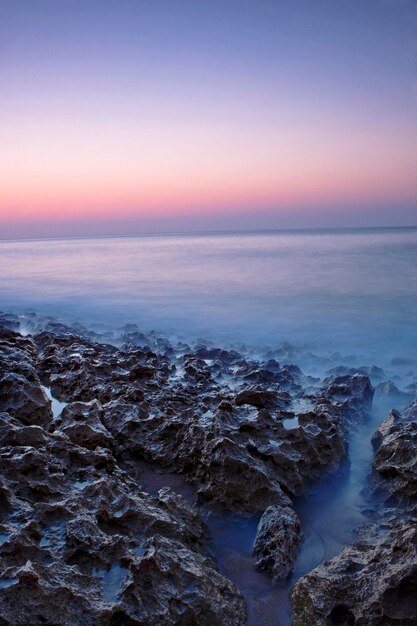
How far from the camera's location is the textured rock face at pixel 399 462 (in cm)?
356

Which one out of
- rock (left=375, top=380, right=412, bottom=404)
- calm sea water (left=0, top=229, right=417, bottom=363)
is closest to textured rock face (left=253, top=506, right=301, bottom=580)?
rock (left=375, top=380, right=412, bottom=404)

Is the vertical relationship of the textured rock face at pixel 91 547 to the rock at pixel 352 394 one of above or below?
above

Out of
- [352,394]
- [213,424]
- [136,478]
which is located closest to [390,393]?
[352,394]

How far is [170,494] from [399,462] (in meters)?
1.78

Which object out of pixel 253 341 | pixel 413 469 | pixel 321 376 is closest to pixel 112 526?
pixel 413 469

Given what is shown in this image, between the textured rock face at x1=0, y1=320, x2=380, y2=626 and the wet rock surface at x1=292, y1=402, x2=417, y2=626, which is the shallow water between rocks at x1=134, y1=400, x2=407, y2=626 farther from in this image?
the wet rock surface at x1=292, y1=402, x2=417, y2=626

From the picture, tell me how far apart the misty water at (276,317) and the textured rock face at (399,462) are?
207mm

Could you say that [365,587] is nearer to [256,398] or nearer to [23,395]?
[256,398]

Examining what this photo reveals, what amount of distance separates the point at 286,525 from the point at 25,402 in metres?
2.39

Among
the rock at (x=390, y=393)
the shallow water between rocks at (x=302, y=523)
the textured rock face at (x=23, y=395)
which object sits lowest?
the shallow water between rocks at (x=302, y=523)

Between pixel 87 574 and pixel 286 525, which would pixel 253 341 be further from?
pixel 87 574

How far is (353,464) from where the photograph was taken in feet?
14.1

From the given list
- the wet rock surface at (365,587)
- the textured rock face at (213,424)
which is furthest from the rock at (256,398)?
the wet rock surface at (365,587)

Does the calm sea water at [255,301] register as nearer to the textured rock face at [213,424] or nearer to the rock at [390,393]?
the rock at [390,393]
